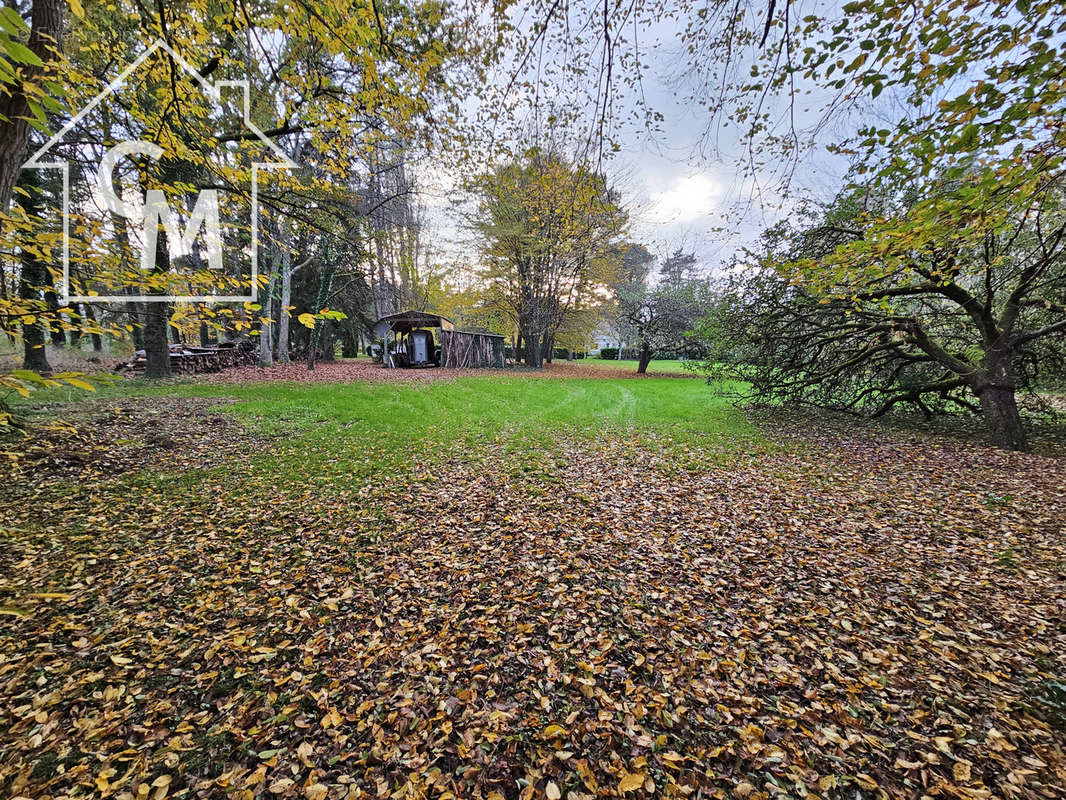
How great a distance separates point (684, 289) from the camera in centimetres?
2078

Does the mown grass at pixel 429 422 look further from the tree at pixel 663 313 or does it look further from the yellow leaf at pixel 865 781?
the tree at pixel 663 313

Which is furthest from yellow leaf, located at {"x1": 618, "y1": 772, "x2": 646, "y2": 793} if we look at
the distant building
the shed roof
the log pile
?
the distant building

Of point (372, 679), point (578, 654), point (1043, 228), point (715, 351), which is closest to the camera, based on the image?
point (372, 679)

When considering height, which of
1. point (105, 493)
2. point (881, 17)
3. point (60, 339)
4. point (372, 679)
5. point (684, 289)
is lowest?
point (372, 679)

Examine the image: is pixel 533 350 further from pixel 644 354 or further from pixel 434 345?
pixel 644 354

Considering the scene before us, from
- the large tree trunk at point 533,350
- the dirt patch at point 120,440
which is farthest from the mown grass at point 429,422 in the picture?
the large tree trunk at point 533,350

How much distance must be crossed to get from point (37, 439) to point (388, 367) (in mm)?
15923

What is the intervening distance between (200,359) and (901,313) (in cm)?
2128

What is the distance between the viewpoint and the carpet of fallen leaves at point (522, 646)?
69.6 inches

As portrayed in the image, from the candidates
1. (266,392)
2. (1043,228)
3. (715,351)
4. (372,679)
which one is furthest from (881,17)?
(266,392)

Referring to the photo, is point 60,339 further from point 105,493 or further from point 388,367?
point 105,493

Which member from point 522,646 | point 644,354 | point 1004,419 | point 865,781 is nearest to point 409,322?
point 644,354

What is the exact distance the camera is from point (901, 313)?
8.24 m

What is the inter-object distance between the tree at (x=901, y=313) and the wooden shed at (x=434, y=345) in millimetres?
15026
